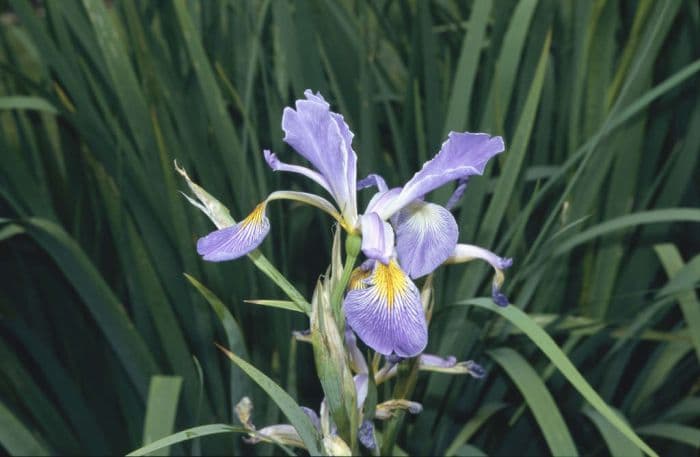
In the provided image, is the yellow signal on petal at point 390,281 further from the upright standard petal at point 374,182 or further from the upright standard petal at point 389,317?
the upright standard petal at point 374,182

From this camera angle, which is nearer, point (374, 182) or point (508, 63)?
point (374, 182)

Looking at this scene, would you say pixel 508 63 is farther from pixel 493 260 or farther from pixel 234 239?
pixel 234 239

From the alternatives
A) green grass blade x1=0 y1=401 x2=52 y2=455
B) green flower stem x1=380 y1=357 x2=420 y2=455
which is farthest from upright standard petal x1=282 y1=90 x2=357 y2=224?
green grass blade x1=0 y1=401 x2=52 y2=455

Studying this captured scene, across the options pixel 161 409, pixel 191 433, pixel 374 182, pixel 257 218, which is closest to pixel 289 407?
pixel 191 433

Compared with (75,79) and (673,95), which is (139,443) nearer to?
(75,79)

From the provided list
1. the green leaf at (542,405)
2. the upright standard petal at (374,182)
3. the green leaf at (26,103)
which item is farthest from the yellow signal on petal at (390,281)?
the green leaf at (26,103)

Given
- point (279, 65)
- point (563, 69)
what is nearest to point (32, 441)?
point (279, 65)
